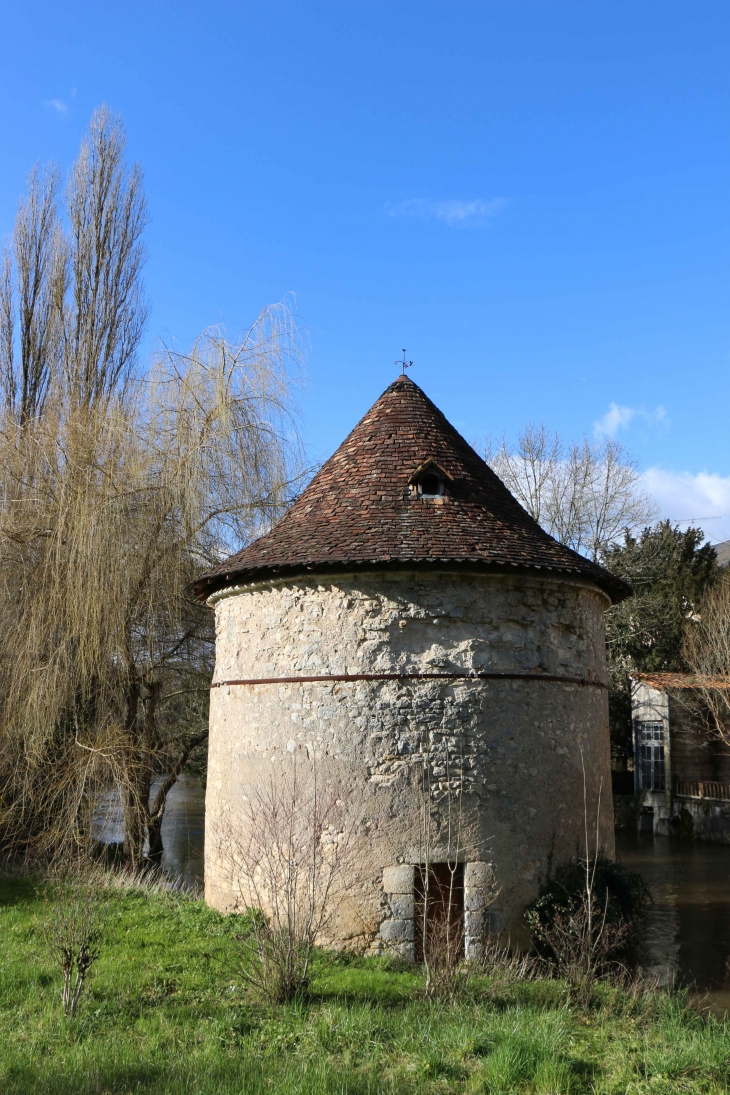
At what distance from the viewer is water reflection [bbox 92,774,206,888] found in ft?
39.8

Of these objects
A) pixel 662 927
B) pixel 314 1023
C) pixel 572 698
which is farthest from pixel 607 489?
pixel 314 1023

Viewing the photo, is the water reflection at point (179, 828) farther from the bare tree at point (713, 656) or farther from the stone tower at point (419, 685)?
the bare tree at point (713, 656)

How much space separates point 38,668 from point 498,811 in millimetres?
6586

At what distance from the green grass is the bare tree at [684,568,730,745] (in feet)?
48.9

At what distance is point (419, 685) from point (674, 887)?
961cm

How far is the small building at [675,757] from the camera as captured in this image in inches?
885

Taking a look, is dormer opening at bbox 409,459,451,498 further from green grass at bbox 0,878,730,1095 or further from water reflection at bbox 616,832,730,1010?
water reflection at bbox 616,832,730,1010

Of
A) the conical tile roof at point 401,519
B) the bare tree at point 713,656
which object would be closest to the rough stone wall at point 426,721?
the conical tile roof at point 401,519

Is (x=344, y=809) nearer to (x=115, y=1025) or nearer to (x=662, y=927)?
(x=115, y=1025)

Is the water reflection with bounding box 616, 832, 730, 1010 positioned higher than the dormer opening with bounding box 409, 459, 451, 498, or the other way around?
the dormer opening with bounding box 409, 459, 451, 498

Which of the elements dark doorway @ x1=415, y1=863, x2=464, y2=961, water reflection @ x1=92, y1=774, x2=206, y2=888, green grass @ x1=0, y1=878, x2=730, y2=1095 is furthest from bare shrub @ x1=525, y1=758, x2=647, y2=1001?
water reflection @ x1=92, y1=774, x2=206, y2=888

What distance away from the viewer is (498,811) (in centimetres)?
872

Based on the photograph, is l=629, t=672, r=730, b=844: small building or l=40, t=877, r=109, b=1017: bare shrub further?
l=629, t=672, r=730, b=844: small building

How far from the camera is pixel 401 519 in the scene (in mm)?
9445
